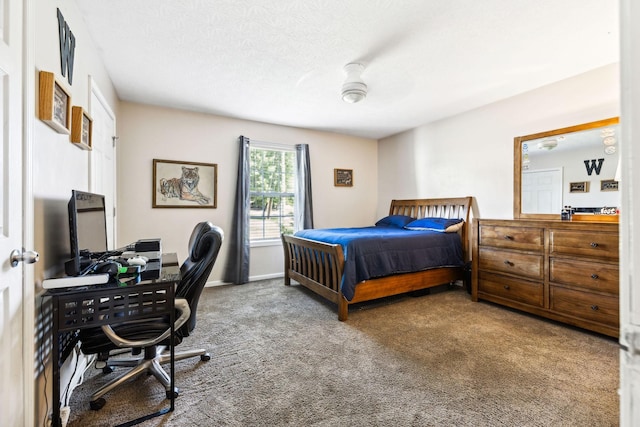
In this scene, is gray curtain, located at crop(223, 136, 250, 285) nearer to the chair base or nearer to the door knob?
the chair base

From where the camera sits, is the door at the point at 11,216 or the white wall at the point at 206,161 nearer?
the door at the point at 11,216

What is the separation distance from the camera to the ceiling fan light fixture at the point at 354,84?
107 inches

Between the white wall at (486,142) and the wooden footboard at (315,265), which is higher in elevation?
the white wall at (486,142)

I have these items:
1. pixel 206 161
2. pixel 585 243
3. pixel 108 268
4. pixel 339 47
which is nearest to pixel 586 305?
pixel 585 243

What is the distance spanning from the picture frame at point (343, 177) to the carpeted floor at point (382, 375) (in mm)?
2637

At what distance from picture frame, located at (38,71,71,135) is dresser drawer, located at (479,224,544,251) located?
368cm

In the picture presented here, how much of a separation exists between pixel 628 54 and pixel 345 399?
1865mm

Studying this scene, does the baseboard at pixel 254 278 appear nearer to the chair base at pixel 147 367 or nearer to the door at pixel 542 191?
the chair base at pixel 147 367

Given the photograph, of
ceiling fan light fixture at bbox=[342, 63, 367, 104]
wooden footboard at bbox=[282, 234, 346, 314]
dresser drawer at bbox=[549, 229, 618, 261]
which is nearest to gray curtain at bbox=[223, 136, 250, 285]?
wooden footboard at bbox=[282, 234, 346, 314]

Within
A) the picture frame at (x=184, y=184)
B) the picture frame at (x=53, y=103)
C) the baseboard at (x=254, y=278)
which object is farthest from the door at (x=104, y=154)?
the baseboard at (x=254, y=278)

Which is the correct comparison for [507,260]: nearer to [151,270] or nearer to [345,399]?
[345,399]

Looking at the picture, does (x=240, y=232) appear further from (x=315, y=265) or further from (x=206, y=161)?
(x=315, y=265)

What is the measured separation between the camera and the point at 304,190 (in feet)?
15.3

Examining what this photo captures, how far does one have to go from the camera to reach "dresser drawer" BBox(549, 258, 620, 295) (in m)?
2.37
